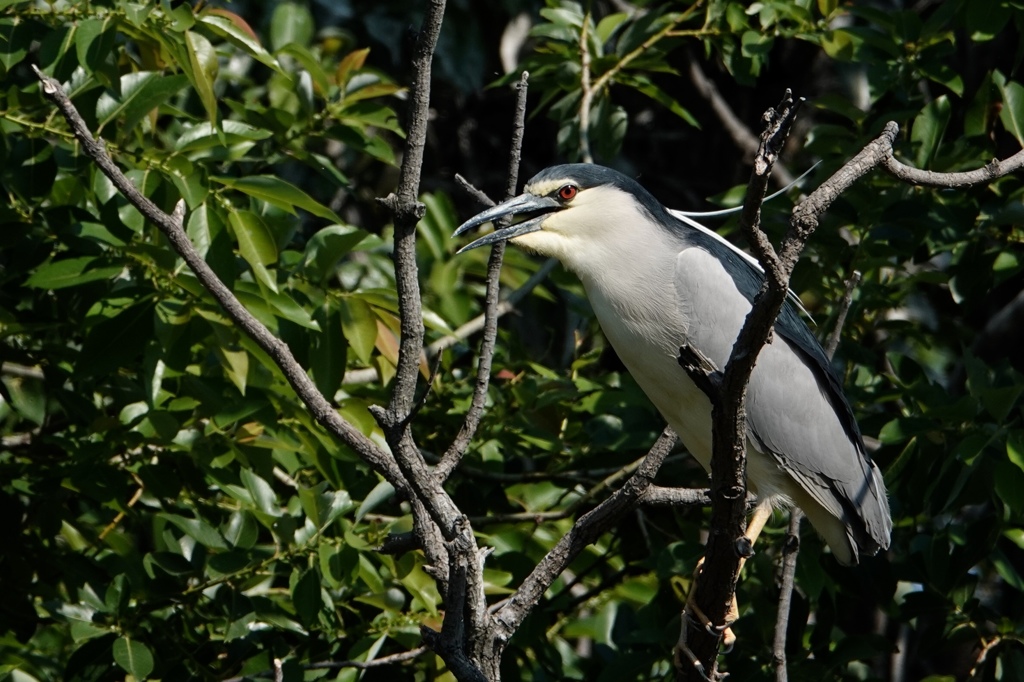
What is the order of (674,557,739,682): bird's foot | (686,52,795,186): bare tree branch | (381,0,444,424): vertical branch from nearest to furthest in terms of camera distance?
(381,0,444,424): vertical branch
(674,557,739,682): bird's foot
(686,52,795,186): bare tree branch

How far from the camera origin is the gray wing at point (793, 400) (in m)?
2.57

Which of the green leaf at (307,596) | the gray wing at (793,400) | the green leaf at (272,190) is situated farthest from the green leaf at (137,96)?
the gray wing at (793,400)

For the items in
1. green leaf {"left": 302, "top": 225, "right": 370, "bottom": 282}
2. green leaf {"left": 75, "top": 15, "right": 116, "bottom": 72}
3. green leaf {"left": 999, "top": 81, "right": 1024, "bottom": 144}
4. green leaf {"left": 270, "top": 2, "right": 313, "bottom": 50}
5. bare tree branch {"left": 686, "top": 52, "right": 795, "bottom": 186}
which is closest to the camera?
green leaf {"left": 75, "top": 15, "right": 116, "bottom": 72}

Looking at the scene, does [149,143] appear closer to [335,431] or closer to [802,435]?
[335,431]

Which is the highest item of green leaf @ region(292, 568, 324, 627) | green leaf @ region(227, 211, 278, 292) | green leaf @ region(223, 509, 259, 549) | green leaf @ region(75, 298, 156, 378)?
green leaf @ region(227, 211, 278, 292)

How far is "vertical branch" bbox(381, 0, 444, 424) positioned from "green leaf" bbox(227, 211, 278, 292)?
73 cm

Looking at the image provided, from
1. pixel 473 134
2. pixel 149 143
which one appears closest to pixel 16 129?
pixel 149 143

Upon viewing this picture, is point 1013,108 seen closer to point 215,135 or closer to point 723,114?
point 723,114

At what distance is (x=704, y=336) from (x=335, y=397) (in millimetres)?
904

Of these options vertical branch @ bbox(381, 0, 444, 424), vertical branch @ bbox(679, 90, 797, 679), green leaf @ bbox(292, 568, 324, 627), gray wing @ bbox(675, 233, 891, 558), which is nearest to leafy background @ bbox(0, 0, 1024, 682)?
green leaf @ bbox(292, 568, 324, 627)

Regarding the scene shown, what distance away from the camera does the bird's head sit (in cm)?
262

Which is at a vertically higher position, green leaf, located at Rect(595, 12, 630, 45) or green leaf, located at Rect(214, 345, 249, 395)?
green leaf, located at Rect(595, 12, 630, 45)

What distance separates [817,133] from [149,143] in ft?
5.82

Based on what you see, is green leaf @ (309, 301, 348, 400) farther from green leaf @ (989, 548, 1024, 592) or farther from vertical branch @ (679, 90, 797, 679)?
green leaf @ (989, 548, 1024, 592)
